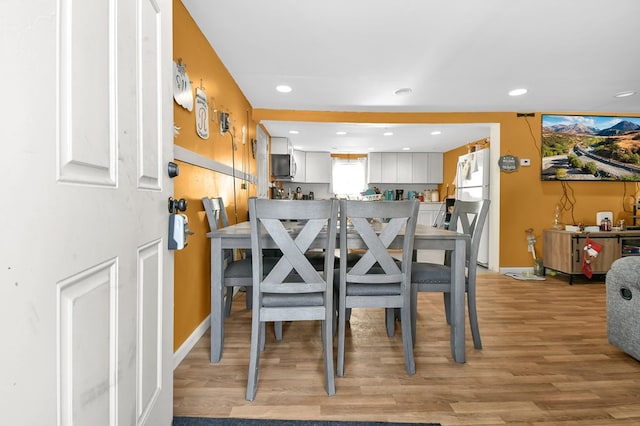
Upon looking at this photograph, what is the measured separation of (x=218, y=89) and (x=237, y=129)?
2.36ft

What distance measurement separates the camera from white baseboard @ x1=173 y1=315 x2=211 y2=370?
1.91 meters

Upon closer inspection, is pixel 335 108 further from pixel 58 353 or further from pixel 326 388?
pixel 58 353

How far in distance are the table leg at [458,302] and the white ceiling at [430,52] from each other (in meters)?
1.55

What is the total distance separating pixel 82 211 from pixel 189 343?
1.75 metres

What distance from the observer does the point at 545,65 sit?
291 cm

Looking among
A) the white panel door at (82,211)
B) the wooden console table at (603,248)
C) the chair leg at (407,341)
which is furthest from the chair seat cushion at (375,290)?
the wooden console table at (603,248)

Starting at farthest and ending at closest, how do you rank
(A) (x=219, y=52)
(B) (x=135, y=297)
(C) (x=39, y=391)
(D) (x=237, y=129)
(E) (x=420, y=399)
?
(D) (x=237, y=129), (A) (x=219, y=52), (E) (x=420, y=399), (B) (x=135, y=297), (C) (x=39, y=391)

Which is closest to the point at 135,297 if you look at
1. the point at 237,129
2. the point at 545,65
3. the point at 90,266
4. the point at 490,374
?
the point at 90,266

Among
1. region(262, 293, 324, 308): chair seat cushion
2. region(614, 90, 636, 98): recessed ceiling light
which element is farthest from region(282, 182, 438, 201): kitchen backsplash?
region(262, 293, 324, 308): chair seat cushion

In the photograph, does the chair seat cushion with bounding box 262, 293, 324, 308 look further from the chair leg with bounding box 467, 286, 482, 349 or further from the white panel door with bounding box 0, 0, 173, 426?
the chair leg with bounding box 467, 286, 482, 349

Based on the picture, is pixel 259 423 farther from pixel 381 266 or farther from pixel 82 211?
pixel 82 211

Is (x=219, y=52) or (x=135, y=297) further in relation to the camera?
(x=219, y=52)

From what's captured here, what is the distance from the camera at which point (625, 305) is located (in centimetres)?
195

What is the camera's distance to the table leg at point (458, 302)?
6.36 ft
